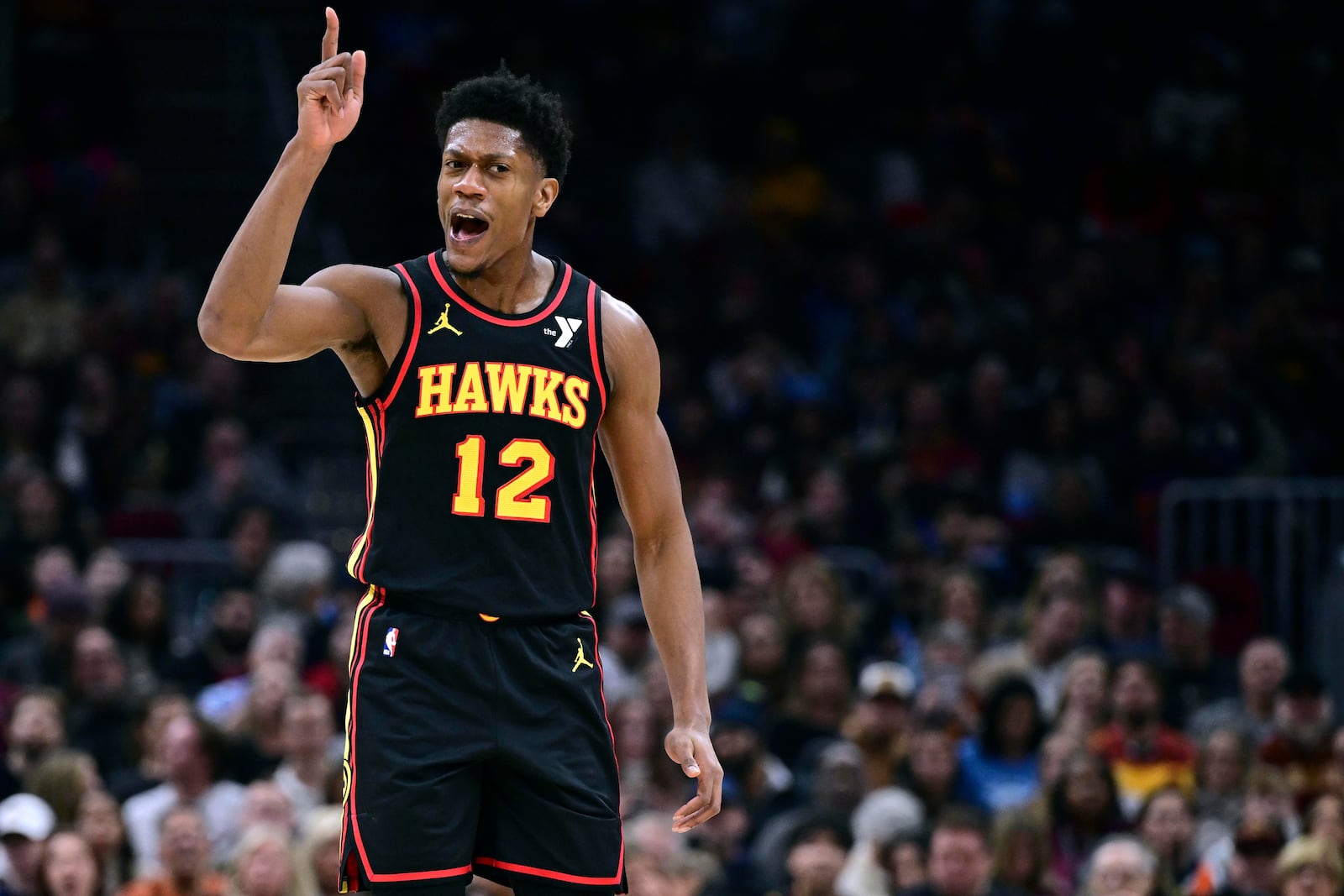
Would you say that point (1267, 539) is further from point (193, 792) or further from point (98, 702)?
point (98, 702)

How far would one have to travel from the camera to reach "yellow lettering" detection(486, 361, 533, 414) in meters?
4.27

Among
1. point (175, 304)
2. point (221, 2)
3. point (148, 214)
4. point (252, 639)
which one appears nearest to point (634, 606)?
point (252, 639)

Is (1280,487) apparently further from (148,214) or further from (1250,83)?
(148,214)

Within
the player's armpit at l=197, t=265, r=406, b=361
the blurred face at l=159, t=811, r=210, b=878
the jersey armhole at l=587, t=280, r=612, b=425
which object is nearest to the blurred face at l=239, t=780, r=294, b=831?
the blurred face at l=159, t=811, r=210, b=878

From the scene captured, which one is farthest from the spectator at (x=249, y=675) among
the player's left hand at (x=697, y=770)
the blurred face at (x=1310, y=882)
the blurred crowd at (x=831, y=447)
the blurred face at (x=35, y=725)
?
the player's left hand at (x=697, y=770)

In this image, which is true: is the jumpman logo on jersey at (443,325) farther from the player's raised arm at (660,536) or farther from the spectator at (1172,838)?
the spectator at (1172,838)

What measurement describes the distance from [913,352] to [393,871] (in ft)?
31.9

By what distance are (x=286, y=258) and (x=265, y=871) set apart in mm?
4336

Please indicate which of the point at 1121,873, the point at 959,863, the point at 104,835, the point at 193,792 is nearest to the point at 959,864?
the point at 959,863

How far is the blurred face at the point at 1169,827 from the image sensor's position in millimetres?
8617

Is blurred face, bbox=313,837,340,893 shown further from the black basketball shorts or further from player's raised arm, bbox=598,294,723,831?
the black basketball shorts

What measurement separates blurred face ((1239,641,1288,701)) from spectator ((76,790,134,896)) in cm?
549

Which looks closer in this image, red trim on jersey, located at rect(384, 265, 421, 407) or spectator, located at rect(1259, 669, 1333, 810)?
red trim on jersey, located at rect(384, 265, 421, 407)

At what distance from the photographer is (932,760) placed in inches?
363
